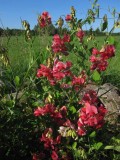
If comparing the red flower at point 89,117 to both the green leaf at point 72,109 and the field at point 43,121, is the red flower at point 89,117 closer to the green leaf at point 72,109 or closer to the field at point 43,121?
the field at point 43,121

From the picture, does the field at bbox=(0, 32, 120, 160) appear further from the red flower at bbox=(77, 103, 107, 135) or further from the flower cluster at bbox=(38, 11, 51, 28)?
the flower cluster at bbox=(38, 11, 51, 28)

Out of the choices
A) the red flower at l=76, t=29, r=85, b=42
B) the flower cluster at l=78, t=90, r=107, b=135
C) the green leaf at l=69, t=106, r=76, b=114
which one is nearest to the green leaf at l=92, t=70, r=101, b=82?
the flower cluster at l=78, t=90, r=107, b=135

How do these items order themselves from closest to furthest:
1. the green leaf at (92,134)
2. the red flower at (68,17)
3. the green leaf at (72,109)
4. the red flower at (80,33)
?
the green leaf at (92,134)
the green leaf at (72,109)
the red flower at (80,33)
the red flower at (68,17)

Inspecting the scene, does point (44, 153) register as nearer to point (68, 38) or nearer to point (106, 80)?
point (68, 38)

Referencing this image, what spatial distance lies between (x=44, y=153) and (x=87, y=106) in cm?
77

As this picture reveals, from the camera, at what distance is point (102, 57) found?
2648 mm

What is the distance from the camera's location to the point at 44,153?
316cm

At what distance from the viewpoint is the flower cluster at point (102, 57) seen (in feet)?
8.56

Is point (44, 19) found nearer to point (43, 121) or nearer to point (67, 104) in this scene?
point (67, 104)

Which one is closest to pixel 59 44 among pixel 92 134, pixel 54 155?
pixel 92 134

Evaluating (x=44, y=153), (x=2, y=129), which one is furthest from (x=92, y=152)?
(x=2, y=129)

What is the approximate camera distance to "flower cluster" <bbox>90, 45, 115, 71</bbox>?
2.61m

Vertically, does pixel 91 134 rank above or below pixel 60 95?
below

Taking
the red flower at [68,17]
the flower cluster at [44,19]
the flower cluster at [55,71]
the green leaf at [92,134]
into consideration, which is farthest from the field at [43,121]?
the red flower at [68,17]
